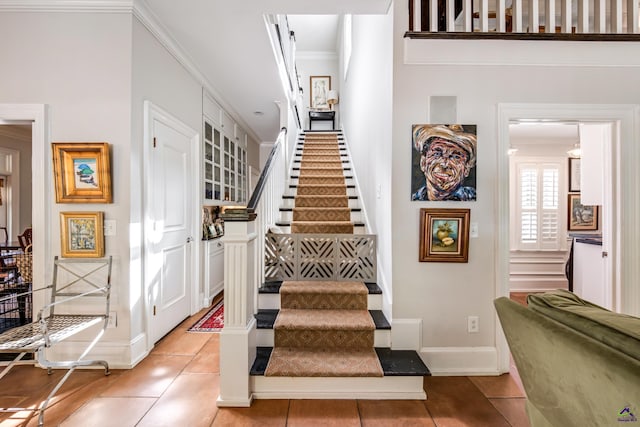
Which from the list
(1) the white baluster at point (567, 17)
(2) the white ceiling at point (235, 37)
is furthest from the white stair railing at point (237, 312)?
(1) the white baluster at point (567, 17)

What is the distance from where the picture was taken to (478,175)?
7.28 feet

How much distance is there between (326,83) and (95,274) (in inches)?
287

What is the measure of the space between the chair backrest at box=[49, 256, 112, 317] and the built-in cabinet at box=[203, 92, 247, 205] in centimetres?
156

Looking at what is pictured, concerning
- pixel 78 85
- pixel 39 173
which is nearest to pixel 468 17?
pixel 78 85

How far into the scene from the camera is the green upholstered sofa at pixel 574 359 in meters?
0.71

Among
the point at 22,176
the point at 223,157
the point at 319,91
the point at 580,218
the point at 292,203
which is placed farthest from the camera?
the point at 319,91

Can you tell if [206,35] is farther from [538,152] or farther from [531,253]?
[531,253]

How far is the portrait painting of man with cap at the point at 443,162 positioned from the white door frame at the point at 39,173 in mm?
2801

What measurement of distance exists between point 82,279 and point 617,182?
410cm

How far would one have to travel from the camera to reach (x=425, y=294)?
2219 millimetres

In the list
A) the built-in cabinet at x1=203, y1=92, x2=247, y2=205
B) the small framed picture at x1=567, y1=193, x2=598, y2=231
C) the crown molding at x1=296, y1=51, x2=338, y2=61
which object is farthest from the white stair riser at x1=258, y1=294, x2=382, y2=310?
the crown molding at x1=296, y1=51, x2=338, y2=61

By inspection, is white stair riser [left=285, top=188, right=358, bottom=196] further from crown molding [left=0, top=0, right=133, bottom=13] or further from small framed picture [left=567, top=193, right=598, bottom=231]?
small framed picture [left=567, top=193, right=598, bottom=231]

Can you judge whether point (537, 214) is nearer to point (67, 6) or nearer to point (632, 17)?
point (632, 17)

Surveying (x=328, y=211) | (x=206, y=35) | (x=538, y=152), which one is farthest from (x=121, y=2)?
(x=538, y=152)
